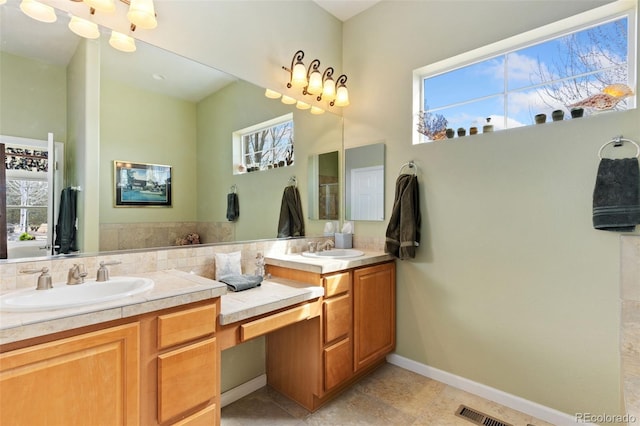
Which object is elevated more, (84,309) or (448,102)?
(448,102)

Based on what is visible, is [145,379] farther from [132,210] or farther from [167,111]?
[167,111]

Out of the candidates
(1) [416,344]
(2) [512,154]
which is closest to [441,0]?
(2) [512,154]

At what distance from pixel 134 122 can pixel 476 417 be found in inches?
108

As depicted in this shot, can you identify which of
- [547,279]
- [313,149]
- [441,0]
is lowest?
[547,279]

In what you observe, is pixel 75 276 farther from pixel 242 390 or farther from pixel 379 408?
pixel 379 408

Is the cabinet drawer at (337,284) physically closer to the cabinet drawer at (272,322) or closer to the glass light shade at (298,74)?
the cabinet drawer at (272,322)

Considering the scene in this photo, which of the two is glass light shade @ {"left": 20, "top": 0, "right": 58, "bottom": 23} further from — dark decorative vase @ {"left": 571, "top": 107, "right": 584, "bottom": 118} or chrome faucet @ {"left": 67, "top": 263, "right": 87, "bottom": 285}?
dark decorative vase @ {"left": 571, "top": 107, "right": 584, "bottom": 118}

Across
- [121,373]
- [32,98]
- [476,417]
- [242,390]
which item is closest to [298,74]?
[32,98]

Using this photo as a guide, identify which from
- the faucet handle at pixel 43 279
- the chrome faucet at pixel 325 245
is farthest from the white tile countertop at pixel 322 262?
the faucet handle at pixel 43 279

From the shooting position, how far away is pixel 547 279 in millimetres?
1866

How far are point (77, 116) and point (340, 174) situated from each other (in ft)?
6.63

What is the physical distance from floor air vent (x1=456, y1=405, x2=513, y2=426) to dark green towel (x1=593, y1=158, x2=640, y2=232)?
1.31 metres

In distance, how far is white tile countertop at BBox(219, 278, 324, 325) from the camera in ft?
4.79

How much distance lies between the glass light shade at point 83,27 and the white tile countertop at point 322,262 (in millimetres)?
1649
